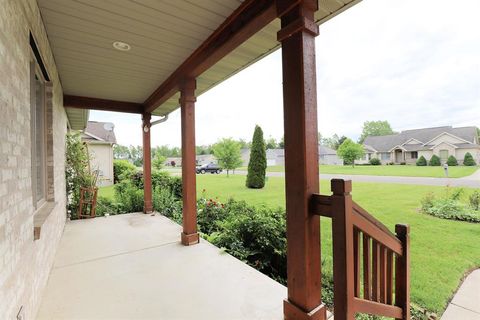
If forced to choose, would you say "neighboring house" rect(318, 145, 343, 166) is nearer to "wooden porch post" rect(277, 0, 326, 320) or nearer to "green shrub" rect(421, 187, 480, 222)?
"green shrub" rect(421, 187, 480, 222)

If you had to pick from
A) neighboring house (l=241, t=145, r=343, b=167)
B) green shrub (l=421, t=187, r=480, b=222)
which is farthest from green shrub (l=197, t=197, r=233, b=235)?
neighboring house (l=241, t=145, r=343, b=167)

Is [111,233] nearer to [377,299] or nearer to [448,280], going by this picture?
[377,299]

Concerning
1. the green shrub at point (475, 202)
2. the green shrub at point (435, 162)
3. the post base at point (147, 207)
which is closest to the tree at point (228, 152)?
the post base at point (147, 207)

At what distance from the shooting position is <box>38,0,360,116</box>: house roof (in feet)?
6.87

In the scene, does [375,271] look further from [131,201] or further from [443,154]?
[443,154]

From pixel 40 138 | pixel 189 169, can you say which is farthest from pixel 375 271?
pixel 40 138

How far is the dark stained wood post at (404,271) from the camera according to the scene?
1.99 meters

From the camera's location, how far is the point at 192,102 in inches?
142

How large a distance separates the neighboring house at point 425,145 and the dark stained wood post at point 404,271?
95.3 ft

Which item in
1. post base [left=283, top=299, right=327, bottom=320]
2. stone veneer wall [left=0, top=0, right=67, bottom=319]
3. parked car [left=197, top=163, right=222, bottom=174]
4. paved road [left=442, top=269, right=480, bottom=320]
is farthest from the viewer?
parked car [left=197, top=163, right=222, bottom=174]

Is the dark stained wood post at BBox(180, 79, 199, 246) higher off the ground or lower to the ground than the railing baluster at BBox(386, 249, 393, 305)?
higher

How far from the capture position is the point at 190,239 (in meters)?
3.64

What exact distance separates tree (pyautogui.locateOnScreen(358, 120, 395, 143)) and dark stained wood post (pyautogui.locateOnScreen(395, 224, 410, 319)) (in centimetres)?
5210

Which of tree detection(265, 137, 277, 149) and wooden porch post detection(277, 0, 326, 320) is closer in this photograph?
wooden porch post detection(277, 0, 326, 320)
